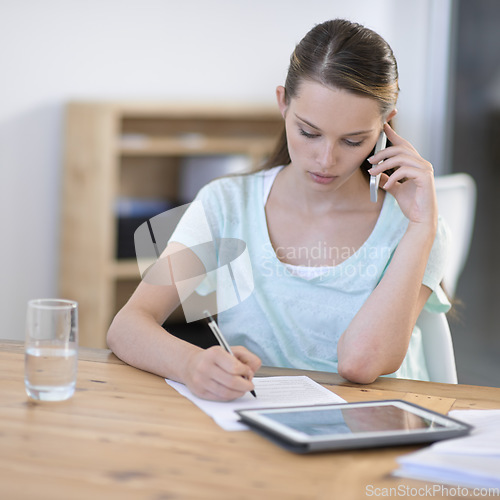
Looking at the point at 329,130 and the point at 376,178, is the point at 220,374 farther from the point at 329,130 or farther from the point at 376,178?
the point at 376,178

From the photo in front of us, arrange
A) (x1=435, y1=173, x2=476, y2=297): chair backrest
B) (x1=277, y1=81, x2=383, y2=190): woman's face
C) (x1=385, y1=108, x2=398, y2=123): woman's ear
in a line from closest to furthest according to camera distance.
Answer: (x1=277, y1=81, x2=383, y2=190): woman's face → (x1=385, y1=108, x2=398, y2=123): woman's ear → (x1=435, y1=173, x2=476, y2=297): chair backrest

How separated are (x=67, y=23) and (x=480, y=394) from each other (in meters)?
2.57

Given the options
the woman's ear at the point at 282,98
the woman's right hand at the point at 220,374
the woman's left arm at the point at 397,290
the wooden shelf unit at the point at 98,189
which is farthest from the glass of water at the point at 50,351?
the wooden shelf unit at the point at 98,189

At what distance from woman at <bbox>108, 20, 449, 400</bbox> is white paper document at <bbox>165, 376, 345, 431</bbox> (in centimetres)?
10

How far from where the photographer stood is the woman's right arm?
39.8 inches

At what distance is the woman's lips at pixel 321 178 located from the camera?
1.41 m

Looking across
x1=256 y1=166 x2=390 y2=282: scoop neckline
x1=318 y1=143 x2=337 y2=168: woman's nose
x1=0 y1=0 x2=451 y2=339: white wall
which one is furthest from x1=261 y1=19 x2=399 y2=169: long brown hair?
x1=0 y1=0 x2=451 y2=339: white wall

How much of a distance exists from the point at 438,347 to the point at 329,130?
1.69 feet

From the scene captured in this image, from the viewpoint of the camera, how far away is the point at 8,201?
304 centimetres

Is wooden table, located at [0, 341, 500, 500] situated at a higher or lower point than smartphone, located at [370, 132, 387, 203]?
lower

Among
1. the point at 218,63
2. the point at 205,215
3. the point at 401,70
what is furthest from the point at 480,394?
the point at 401,70

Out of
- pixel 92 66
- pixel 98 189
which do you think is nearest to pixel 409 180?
pixel 98 189

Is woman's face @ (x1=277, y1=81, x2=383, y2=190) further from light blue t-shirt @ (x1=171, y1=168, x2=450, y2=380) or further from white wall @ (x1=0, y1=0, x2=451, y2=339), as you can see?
white wall @ (x1=0, y1=0, x2=451, y2=339)

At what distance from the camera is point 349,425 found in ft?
2.92
